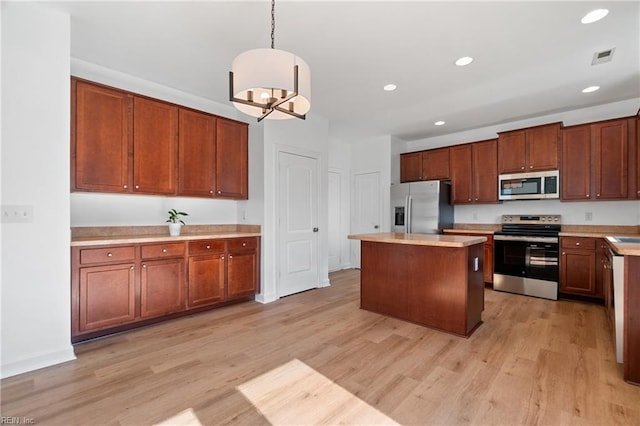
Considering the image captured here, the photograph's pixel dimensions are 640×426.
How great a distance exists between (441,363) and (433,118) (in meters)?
3.77

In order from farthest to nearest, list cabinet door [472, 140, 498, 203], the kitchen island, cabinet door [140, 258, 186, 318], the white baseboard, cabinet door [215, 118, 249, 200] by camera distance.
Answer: cabinet door [472, 140, 498, 203] → cabinet door [215, 118, 249, 200] → cabinet door [140, 258, 186, 318] → the kitchen island → the white baseboard

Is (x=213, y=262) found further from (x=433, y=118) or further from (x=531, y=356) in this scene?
(x=433, y=118)

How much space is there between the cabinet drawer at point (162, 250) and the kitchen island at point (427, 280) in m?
2.04

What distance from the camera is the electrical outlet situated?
2127 mm

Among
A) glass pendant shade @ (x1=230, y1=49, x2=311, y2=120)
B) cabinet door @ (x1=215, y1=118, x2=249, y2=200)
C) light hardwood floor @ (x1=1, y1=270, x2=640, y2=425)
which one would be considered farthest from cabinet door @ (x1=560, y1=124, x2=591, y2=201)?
cabinet door @ (x1=215, y1=118, x2=249, y2=200)

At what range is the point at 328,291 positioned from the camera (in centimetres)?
Result: 453

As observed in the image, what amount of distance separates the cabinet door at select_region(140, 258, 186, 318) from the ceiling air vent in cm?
468

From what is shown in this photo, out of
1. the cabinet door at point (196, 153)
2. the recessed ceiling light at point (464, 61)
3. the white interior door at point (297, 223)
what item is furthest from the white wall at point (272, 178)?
the recessed ceiling light at point (464, 61)

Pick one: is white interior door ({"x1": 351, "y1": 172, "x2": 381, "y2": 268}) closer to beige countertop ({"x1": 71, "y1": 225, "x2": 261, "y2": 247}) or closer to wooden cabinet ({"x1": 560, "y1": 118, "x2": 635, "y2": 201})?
beige countertop ({"x1": 71, "y1": 225, "x2": 261, "y2": 247})

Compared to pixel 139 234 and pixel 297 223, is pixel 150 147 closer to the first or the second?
pixel 139 234

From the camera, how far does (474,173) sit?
506cm

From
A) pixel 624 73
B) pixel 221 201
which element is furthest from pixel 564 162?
pixel 221 201

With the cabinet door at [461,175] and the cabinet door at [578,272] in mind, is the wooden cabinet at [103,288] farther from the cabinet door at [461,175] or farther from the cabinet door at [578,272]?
the cabinet door at [578,272]

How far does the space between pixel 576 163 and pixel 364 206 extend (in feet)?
11.2
